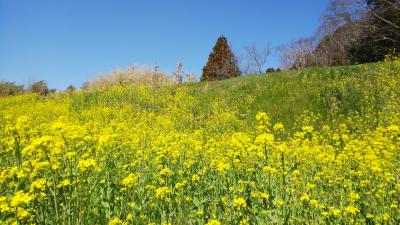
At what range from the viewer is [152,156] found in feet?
21.2

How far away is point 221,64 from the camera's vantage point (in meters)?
32.8

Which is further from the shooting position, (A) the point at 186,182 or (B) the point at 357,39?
(B) the point at 357,39

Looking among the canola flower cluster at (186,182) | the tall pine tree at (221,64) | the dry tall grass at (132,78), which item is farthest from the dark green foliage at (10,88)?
the canola flower cluster at (186,182)

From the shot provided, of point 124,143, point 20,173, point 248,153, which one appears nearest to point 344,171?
point 248,153

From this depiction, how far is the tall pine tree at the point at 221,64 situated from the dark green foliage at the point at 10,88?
15.1m

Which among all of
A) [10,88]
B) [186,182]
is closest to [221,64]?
[10,88]

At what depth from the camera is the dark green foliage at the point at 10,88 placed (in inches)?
1132

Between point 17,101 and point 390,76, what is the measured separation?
18.5 m

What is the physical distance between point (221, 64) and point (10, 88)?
1788 centimetres

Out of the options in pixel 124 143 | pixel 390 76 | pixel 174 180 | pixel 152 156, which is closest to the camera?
pixel 174 180

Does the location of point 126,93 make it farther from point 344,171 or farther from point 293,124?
point 344,171

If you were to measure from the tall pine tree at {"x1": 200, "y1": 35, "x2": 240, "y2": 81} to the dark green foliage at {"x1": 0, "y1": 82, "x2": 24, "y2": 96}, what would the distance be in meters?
15.1

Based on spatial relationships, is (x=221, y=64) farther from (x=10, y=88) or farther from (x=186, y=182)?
(x=186, y=182)

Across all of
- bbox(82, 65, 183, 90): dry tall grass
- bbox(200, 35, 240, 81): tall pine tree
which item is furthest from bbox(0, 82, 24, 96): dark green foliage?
bbox(200, 35, 240, 81): tall pine tree
